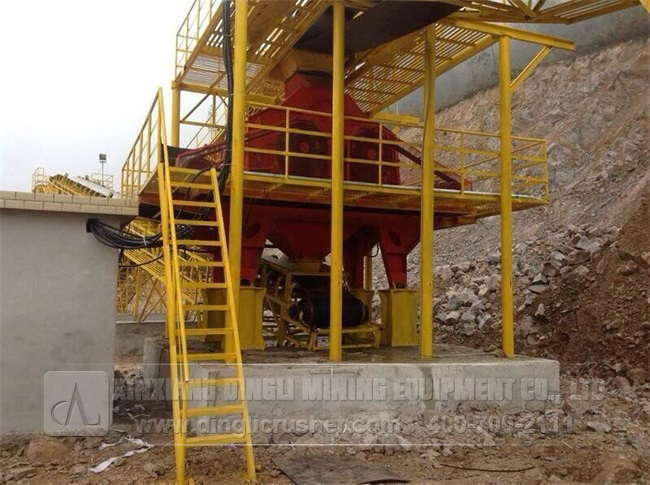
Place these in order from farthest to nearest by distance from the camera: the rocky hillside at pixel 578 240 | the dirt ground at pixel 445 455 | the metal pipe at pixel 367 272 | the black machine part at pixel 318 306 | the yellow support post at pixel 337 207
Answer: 1. the metal pipe at pixel 367 272
2. the rocky hillside at pixel 578 240
3. the black machine part at pixel 318 306
4. the yellow support post at pixel 337 207
5. the dirt ground at pixel 445 455

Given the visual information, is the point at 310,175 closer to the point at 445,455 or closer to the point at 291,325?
the point at 291,325

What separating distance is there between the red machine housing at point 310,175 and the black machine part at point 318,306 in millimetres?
535

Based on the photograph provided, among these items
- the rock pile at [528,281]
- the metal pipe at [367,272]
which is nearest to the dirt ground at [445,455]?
the metal pipe at [367,272]

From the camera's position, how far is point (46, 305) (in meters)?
7.54

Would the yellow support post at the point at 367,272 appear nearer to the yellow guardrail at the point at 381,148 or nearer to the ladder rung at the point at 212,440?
the yellow guardrail at the point at 381,148

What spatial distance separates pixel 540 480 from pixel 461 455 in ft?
3.46

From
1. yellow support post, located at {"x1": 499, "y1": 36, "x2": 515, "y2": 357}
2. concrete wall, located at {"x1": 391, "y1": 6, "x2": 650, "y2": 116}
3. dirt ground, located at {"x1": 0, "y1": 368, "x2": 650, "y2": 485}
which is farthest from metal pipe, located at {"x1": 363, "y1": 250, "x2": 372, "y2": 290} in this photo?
concrete wall, located at {"x1": 391, "y1": 6, "x2": 650, "y2": 116}

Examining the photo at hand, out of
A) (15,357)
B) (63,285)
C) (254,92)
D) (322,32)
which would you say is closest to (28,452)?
(15,357)

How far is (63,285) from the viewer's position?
762cm

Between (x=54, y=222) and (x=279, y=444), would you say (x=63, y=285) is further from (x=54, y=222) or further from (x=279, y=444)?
(x=279, y=444)

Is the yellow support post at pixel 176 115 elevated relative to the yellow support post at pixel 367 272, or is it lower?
elevated

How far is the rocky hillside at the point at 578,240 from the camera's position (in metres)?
12.6

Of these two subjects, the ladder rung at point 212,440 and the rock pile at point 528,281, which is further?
the rock pile at point 528,281

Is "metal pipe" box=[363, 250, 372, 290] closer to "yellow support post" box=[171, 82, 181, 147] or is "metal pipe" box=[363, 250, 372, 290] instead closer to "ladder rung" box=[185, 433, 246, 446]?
"yellow support post" box=[171, 82, 181, 147]
